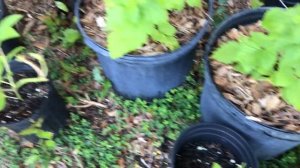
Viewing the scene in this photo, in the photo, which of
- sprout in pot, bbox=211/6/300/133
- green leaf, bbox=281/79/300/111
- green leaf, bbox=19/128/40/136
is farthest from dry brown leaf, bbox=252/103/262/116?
green leaf, bbox=19/128/40/136

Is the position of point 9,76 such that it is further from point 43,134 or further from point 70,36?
point 70,36

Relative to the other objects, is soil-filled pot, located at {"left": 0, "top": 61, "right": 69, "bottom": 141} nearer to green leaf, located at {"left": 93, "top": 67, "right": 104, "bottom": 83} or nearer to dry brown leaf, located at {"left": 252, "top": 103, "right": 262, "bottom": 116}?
green leaf, located at {"left": 93, "top": 67, "right": 104, "bottom": 83}

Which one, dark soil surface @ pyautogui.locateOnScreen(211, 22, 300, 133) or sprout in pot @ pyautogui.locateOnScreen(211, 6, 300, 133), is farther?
dark soil surface @ pyautogui.locateOnScreen(211, 22, 300, 133)

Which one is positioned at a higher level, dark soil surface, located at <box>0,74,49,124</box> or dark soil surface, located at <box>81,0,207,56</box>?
dark soil surface, located at <box>81,0,207,56</box>

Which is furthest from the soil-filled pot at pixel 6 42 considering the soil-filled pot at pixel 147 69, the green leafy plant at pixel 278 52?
the green leafy plant at pixel 278 52

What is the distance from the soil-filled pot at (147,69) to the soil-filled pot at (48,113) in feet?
1.07

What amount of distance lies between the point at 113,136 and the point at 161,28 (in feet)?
2.34

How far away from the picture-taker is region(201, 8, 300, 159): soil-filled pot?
1.65 metres

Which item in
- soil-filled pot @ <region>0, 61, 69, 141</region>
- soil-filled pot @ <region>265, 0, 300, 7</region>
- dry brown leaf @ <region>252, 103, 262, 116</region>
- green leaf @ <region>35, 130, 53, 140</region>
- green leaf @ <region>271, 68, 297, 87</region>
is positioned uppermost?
soil-filled pot @ <region>265, 0, 300, 7</region>

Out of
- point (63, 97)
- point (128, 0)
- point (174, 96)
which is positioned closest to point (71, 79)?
point (63, 97)

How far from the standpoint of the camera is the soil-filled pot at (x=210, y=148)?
6.01 feet

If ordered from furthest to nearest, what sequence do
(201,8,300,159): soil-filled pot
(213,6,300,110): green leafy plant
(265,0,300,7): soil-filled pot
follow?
1. (265,0,300,7): soil-filled pot
2. (201,8,300,159): soil-filled pot
3. (213,6,300,110): green leafy plant

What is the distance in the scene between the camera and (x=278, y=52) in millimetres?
1487

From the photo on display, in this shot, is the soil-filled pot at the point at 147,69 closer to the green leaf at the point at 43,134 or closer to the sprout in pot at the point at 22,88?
the sprout in pot at the point at 22,88
